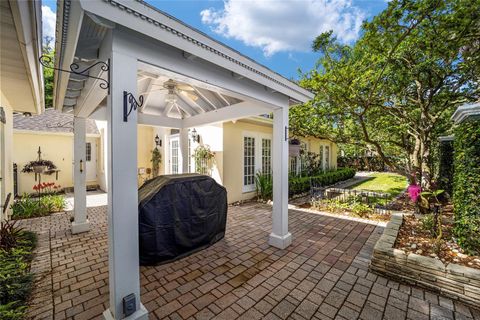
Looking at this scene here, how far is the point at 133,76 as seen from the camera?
2.09 m

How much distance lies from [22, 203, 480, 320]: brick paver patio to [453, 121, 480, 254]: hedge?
118cm

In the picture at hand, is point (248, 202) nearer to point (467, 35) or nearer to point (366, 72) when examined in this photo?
point (366, 72)

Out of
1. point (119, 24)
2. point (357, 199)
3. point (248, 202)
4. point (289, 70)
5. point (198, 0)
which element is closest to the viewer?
point (119, 24)

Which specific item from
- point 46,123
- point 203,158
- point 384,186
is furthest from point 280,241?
point 46,123

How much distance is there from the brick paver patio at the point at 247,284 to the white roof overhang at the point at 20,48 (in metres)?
3.18

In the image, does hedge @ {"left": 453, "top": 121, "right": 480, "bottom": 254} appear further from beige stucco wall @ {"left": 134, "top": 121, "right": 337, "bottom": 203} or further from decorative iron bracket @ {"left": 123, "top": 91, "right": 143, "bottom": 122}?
beige stucco wall @ {"left": 134, "top": 121, "right": 337, "bottom": 203}

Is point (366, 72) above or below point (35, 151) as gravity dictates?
above

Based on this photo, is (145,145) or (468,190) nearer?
(468,190)

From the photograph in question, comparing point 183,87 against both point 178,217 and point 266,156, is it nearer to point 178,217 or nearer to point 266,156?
point 178,217

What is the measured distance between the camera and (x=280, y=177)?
4.18 m

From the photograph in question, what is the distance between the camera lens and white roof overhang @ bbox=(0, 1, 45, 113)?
6.17ft

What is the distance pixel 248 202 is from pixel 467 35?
7.43 meters

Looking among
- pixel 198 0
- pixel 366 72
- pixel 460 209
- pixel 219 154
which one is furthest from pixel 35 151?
pixel 460 209

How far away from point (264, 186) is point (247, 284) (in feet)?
17.9
